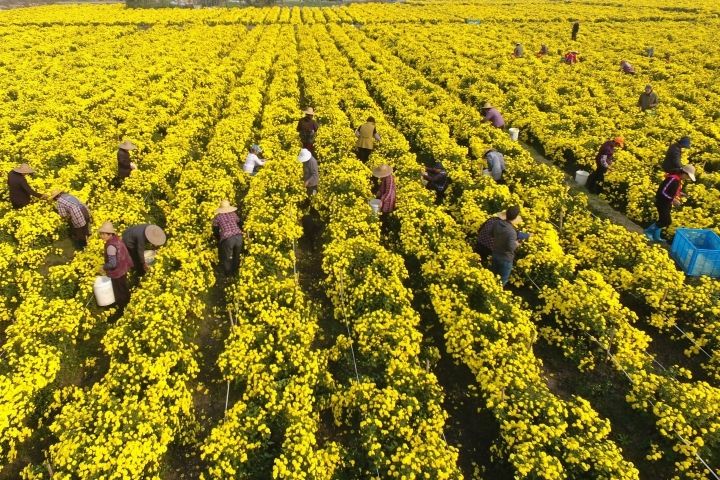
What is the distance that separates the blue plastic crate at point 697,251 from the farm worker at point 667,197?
0.90 m

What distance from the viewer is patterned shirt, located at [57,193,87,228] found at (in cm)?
1375

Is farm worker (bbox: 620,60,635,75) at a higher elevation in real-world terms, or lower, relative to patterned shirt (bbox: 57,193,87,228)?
higher

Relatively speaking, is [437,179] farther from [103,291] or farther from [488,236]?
[103,291]

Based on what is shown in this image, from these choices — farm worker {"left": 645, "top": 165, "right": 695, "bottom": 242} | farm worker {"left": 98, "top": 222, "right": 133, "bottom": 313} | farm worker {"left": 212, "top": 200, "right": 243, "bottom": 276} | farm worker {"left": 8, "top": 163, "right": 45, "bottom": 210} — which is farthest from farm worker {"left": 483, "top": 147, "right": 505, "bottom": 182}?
farm worker {"left": 8, "top": 163, "right": 45, "bottom": 210}

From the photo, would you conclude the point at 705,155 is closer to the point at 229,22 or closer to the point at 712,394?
the point at 712,394

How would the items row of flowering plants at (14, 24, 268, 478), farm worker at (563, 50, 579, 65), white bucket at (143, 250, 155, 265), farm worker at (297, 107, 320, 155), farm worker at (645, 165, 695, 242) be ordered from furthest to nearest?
farm worker at (563, 50, 579, 65)
farm worker at (297, 107, 320, 155)
farm worker at (645, 165, 695, 242)
white bucket at (143, 250, 155, 265)
row of flowering plants at (14, 24, 268, 478)

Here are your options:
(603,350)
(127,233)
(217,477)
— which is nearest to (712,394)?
(603,350)

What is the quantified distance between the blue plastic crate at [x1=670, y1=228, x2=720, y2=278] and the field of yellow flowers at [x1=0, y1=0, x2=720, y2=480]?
1.65 feet

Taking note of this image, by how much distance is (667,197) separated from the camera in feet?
47.2

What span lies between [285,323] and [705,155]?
64.2ft

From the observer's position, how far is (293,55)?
3812cm

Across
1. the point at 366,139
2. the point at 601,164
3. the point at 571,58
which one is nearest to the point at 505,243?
the point at 601,164

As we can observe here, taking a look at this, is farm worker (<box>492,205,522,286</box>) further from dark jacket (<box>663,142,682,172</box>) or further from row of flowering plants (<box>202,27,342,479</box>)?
dark jacket (<box>663,142,682,172</box>)

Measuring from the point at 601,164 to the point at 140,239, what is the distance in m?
16.6
